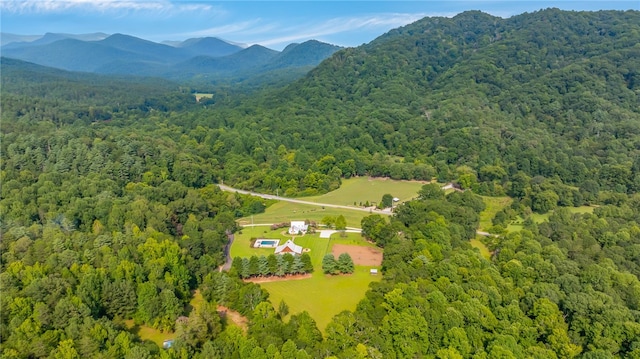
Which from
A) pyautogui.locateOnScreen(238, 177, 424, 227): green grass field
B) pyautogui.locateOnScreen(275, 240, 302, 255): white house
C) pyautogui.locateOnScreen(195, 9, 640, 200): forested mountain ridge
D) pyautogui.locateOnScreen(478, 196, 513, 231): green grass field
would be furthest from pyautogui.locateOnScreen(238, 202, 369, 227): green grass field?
pyautogui.locateOnScreen(478, 196, 513, 231): green grass field

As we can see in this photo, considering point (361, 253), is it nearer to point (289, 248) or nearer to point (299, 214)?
point (289, 248)

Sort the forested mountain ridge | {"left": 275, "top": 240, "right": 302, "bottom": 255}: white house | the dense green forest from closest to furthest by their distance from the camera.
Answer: the dense green forest
{"left": 275, "top": 240, "right": 302, "bottom": 255}: white house
the forested mountain ridge

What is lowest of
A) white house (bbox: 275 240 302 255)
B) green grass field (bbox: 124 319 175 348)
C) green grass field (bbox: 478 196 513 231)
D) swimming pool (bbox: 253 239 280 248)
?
green grass field (bbox: 124 319 175 348)

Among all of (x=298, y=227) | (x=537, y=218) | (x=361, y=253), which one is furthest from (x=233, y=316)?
(x=537, y=218)

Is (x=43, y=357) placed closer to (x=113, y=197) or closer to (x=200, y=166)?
(x=113, y=197)

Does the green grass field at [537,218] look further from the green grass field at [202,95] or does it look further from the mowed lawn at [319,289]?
the green grass field at [202,95]

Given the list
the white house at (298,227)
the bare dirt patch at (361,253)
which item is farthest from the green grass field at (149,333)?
the white house at (298,227)

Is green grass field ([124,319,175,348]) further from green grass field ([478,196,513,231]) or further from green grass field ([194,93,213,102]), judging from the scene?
green grass field ([194,93,213,102])
